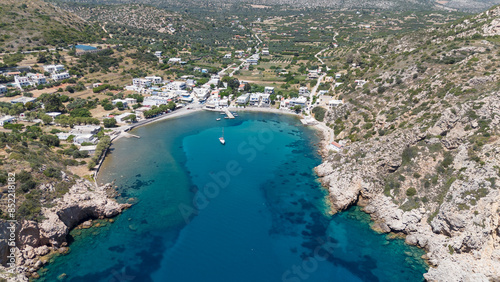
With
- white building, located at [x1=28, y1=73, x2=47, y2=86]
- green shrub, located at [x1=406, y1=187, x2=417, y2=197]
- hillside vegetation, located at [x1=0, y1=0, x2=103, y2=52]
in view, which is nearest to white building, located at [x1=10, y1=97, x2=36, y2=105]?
white building, located at [x1=28, y1=73, x2=47, y2=86]

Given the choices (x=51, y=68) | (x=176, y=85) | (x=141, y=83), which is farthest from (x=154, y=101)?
(x=51, y=68)

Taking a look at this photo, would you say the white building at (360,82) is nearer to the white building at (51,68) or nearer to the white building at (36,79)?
the white building at (36,79)

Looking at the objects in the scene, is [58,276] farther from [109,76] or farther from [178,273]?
[109,76]

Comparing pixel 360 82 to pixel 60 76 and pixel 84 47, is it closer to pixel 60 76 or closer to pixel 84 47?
pixel 60 76

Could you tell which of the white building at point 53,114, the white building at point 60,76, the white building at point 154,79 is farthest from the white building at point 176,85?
the white building at point 53,114

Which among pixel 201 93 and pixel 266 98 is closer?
pixel 266 98

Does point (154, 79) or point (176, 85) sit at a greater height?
point (154, 79)
